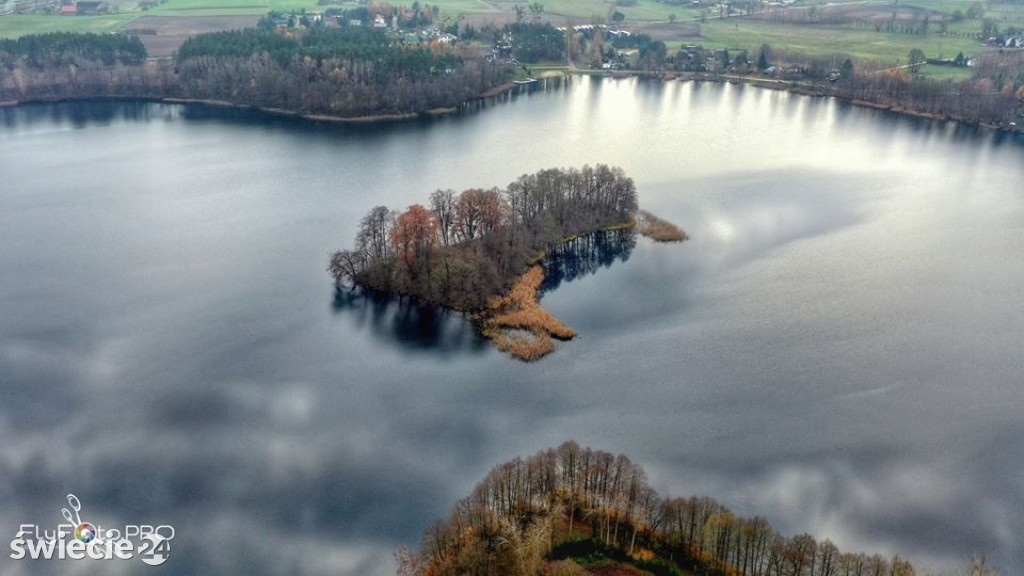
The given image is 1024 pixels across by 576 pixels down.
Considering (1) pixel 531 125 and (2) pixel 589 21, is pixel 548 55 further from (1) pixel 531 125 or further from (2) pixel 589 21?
(1) pixel 531 125

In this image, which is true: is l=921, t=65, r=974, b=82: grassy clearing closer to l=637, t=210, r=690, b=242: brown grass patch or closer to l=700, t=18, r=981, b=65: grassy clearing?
l=700, t=18, r=981, b=65: grassy clearing

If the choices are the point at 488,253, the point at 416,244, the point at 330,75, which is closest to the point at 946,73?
the point at 330,75

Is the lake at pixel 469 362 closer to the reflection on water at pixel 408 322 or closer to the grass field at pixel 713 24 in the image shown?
the reflection on water at pixel 408 322

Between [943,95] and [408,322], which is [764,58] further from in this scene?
[408,322]

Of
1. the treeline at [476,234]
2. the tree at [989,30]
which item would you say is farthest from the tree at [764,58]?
the treeline at [476,234]

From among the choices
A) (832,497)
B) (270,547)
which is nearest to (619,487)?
(832,497)
